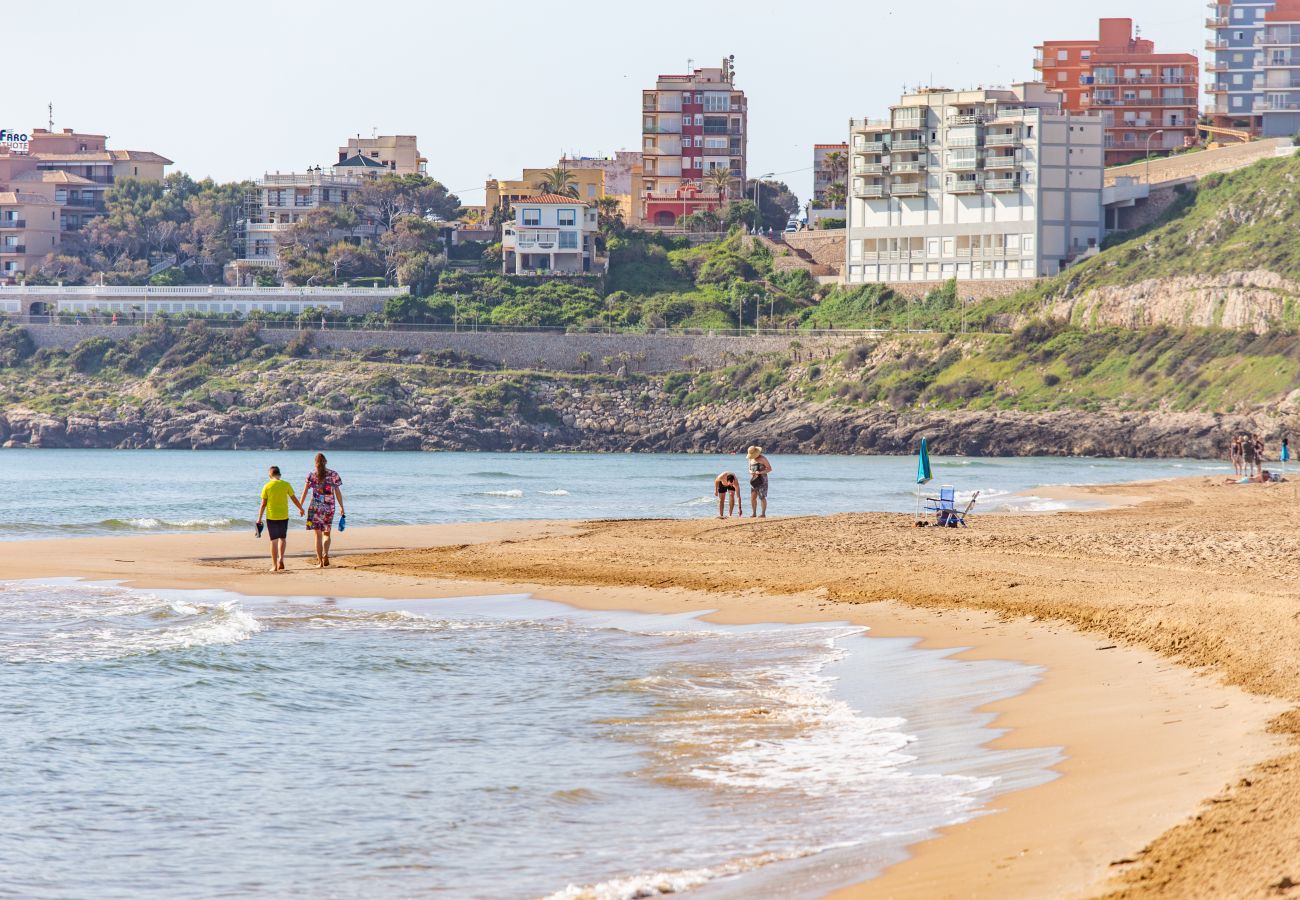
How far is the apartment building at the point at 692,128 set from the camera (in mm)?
111500

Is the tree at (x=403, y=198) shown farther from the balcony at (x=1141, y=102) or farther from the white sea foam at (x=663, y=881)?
the white sea foam at (x=663, y=881)

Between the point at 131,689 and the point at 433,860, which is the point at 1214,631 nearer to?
the point at 433,860

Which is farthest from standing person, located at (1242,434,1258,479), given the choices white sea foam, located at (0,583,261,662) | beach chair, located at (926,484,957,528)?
white sea foam, located at (0,583,261,662)

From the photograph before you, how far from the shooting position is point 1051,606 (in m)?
15.0

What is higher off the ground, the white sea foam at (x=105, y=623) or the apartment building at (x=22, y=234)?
the apartment building at (x=22, y=234)

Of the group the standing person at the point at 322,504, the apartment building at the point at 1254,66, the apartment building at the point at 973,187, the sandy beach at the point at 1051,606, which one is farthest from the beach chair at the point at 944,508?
the apartment building at the point at 1254,66

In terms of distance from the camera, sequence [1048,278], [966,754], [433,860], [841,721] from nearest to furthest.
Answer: [433,860] < [966,754] < [841,721] < [1048,278]

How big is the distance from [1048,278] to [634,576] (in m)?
71.3

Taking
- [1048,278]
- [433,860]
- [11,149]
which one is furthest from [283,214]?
[433,860]

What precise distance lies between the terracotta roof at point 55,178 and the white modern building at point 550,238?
110ft

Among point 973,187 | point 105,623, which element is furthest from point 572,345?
point 105,623

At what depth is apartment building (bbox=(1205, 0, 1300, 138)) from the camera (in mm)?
107000

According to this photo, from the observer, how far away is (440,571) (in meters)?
21.6

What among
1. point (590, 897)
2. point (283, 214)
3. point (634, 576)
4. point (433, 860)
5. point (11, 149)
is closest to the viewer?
point (590, 897)
